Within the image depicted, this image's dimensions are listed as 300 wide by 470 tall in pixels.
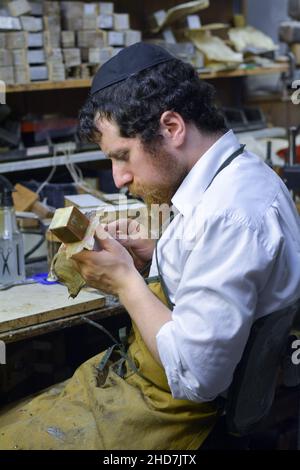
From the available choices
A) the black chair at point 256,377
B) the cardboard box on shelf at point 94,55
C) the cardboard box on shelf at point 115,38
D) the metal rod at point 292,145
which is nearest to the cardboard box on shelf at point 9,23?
the cardboard box on shelf at point 94,55

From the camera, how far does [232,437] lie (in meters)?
1.56

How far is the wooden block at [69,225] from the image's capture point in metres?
1.39

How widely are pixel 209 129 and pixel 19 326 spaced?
661 millimetres

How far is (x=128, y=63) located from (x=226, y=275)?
1.71ft

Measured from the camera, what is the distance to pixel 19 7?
2693mm

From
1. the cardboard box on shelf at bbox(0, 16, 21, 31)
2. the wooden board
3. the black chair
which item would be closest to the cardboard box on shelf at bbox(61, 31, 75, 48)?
the cardboard box on shelf at bbox(0, 16, 21, 31)

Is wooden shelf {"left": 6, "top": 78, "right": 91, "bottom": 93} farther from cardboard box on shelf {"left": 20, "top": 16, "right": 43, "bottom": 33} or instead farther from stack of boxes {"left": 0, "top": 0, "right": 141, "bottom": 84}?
cardboard box on shelf {"left": 20, "top": 16, "right": 43, "bottom": 33}

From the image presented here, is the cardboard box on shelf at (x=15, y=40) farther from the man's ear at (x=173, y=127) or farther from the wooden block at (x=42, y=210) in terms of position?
the man's ear at (x=173, y=127)

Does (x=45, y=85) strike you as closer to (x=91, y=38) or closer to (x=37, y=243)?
(x=91, y=38)

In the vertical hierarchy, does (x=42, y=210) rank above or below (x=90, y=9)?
below

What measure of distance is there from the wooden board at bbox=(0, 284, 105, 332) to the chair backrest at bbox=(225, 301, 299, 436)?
49 cm

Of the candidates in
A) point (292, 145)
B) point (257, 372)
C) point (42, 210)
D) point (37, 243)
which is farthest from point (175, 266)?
point (292, 145)

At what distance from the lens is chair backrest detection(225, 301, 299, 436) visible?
134 cm

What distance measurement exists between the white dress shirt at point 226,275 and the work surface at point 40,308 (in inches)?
16.5
